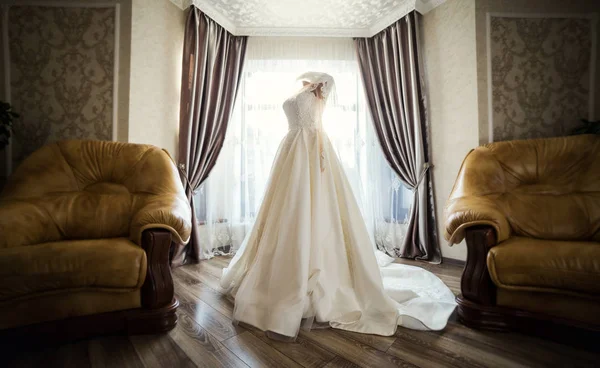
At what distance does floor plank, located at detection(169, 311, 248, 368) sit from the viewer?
0.92 m

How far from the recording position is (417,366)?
894mm

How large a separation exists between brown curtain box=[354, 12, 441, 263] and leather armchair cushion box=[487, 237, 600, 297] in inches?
45.5

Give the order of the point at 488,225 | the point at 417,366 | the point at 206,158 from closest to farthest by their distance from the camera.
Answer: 1. the point at 417,366
2. the point at 488,225
3. the point at 206,158

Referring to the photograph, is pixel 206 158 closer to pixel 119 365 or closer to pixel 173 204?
pixel 173 204

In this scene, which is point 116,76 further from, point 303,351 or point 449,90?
point 449,90

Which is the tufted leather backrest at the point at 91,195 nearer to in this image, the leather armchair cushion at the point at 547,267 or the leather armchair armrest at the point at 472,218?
the leather armchair armrest at the point at 472,218

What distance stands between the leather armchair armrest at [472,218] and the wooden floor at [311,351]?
486 millimetres

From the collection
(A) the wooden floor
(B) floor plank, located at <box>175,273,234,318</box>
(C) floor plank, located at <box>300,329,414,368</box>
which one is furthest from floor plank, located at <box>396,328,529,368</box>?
(B) floor plank, located at <box>175,273,234,318</box>

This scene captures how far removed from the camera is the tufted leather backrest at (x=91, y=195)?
1.18 meters

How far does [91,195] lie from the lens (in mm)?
1474

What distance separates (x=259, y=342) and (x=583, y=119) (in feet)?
10.3

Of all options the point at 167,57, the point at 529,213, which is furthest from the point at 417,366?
the point at 167,57

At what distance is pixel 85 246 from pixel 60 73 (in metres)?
1.85

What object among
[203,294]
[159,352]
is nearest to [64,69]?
[203,294]
